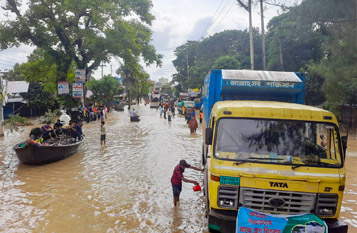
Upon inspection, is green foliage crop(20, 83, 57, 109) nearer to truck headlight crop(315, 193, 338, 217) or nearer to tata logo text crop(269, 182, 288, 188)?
tata logo text crop(269, 182, 288, 188)

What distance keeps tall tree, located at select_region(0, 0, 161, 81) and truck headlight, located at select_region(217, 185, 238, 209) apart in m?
18.5

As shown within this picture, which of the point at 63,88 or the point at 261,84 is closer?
the point at 261,84

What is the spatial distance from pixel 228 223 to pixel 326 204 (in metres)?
1.53

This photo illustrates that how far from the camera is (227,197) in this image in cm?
454

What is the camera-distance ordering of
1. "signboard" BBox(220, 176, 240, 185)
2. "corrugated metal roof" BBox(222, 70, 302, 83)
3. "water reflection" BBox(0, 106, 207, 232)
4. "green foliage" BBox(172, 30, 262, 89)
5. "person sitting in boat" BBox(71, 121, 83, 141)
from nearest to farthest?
"signboard" BBox(220, 176, 240, 185) < "water reflection" BBox(0, 106, 207, 232) < "corrugated metal roof" BBox(222, 70, 302, 83) < "person sitting in boat" BBox(71, 121, 83, 141) < "green foliage" BBox(172, 30, 262, 89)

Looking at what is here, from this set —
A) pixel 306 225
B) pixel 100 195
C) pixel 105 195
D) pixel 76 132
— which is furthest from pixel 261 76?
pixel 76 132

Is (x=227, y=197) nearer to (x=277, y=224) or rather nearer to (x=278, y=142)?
(x=277, y=224)

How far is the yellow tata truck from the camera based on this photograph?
4395mm

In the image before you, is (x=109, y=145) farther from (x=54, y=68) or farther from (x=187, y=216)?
(x=54, y=68)

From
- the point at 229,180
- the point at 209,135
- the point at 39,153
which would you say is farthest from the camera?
the point at 39,153

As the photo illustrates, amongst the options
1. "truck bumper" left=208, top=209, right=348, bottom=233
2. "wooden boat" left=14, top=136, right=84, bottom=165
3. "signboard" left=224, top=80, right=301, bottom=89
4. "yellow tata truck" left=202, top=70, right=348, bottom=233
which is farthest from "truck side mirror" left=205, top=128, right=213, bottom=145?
"wooden boat" left=14, top=136, right=84, bottom=165

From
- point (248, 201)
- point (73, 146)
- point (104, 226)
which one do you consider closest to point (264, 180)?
point (248, 201)

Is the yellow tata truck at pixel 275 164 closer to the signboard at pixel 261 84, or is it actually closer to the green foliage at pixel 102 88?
the signboard at pixel 261 84

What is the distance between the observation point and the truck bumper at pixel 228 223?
4.34 metres
